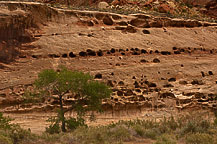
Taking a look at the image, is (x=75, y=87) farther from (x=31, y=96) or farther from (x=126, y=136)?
(x=126, y=136)

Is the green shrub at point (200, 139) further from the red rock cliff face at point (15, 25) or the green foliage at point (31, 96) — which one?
the red rock cliff face at point (15, 25)

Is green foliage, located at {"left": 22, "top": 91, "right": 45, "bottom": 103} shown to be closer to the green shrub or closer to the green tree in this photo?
the green tree

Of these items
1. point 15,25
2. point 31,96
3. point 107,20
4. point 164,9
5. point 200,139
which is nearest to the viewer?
point 200,139

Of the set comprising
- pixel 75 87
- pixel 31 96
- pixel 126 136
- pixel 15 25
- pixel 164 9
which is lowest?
pixel 126 136

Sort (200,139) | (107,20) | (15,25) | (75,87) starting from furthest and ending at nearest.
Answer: (107,20)
(15,25)
(75,87)
(200,139)

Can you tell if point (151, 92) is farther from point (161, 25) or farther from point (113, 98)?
point (161, 25)

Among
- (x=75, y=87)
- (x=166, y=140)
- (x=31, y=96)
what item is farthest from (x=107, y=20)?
(x=166, y=140)

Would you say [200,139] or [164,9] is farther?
[164,9]

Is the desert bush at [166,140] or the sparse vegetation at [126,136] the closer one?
the desert bush at [166,140]

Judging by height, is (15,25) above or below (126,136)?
above

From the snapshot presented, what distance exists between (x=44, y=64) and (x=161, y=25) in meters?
8.77

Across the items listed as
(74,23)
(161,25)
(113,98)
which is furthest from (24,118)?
(161,25)

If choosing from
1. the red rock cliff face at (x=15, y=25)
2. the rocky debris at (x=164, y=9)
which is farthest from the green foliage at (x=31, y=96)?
the rocky debris at (x=164, y=9)

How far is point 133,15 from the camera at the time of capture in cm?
1848
